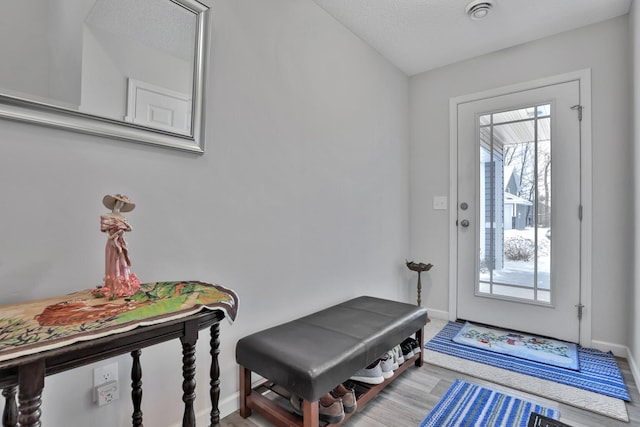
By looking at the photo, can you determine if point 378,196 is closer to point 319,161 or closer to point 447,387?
point 319,161

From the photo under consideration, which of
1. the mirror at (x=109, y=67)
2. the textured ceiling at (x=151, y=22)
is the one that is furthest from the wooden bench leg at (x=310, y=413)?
→ the textured ceiling at (x=151, y=22)

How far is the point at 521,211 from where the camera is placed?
8.68ft

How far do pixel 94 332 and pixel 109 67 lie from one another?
3.18 feet

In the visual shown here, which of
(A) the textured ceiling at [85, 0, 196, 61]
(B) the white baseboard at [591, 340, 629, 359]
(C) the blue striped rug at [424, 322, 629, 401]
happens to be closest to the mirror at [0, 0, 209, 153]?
(A) the textured ceiling at [85, 0, 196, 61]

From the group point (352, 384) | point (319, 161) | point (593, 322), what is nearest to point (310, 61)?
point (319, 161)

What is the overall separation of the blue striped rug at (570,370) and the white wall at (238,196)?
0.71m

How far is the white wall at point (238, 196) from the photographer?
1065 mm

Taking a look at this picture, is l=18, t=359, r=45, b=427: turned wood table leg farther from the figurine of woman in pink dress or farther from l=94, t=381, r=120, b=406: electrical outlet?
l=94, t=381, r=120, b=406: electrical outlet

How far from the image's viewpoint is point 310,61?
2.09 meters

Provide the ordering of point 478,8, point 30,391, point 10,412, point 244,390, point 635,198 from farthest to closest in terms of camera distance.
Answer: point 478,8 → point 635,198 → point 244,390 → point 10,412 → point 30,391

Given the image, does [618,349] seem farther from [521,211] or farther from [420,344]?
[420,344]

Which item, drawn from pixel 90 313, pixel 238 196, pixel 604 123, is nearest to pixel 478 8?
pixel 604 123

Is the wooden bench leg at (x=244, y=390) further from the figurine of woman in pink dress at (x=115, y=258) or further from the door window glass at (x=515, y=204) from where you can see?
the door window glass at (x=515, y=204)

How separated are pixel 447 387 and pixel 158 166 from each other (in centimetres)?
193
